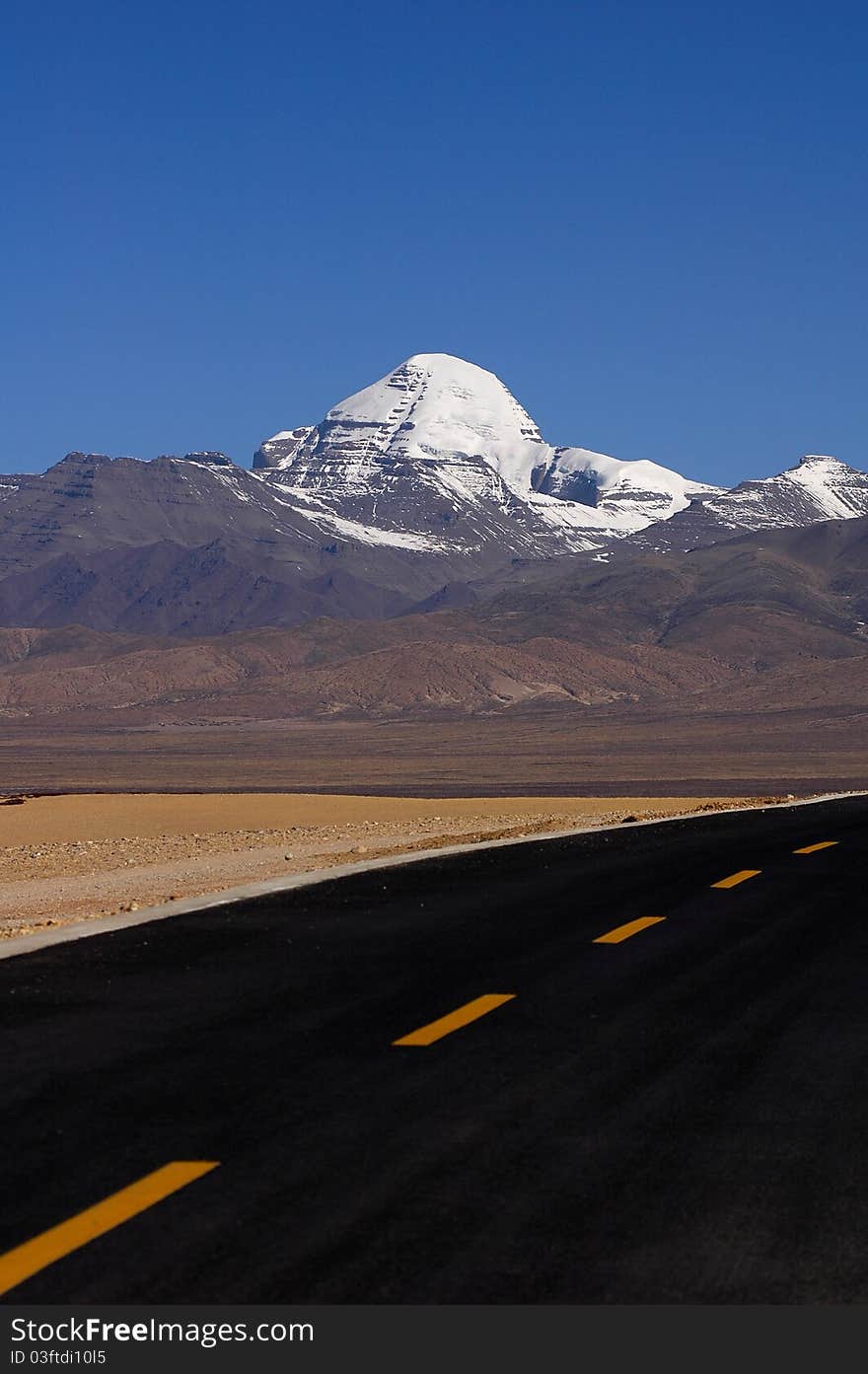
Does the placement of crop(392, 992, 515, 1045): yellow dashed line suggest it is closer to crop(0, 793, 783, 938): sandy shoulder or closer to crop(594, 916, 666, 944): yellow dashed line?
crop(594, 916, 666, 944): yellow dashed line

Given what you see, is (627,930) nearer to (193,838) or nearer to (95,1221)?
(95,1221)

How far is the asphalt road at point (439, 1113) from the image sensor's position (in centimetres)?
534

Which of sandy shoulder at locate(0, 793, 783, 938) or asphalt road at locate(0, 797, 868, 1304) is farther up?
asphalt road at locate(0, 797, 868, 1304)

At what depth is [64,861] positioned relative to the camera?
28844 mm

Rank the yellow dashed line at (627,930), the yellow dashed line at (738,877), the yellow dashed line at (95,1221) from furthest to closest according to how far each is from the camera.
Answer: the yellow dashed line at (738,877), the yellow dashed line at (627,930), the yellow dashed line at (95,1221)

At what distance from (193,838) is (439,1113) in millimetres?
26398

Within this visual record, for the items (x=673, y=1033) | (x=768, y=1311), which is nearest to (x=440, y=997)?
(x=673, y=1033)

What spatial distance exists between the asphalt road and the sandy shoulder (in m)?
4.75

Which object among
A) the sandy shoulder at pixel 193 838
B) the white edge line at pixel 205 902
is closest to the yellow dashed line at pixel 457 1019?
the white edge line at pixel 205 902

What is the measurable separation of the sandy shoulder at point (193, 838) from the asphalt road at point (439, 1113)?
475 cm

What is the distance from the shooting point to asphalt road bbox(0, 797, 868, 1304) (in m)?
5.34

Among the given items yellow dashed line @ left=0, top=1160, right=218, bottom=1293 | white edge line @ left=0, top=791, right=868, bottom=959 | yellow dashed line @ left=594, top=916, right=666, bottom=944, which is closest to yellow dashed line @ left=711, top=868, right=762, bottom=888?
yellow dashed line @ left=594, top=916, right=666, bottom=944

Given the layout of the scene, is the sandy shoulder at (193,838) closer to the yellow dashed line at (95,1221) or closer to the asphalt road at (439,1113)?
the asphalt road at (439,1113)

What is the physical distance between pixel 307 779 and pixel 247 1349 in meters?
120
